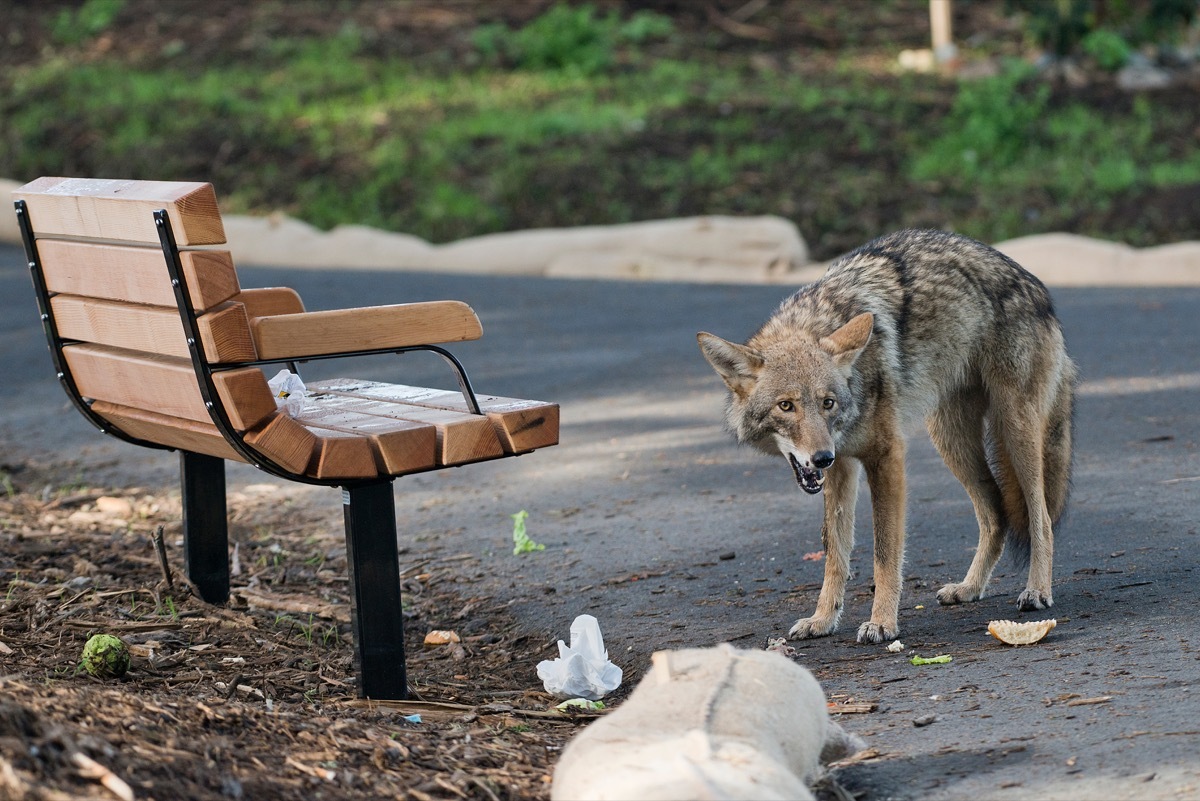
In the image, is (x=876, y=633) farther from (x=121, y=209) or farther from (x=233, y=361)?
(x=121, y=209)

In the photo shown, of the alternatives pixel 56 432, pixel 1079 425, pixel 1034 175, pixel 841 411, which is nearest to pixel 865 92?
pixel 1034 175

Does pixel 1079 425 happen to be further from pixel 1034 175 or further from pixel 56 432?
pixel 1034 175

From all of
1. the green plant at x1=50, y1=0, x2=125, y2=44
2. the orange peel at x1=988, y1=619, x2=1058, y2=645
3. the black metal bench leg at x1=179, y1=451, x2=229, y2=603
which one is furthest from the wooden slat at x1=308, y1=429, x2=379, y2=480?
the green plant at x1=50, y1=0, x2=125, y2=44

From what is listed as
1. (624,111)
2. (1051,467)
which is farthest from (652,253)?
(1051,467)

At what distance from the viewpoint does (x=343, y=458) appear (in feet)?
13.1

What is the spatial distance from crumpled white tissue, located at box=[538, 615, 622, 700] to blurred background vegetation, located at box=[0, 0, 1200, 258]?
11.5 metres

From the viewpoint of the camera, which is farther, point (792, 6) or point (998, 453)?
point (792, 6)

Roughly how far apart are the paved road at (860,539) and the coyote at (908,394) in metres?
0.27

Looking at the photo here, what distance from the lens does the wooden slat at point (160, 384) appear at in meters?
3.99

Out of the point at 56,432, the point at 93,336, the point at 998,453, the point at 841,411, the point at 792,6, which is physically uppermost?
the point at 792,6

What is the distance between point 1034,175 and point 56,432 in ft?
42.5

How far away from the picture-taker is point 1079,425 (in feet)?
26.6

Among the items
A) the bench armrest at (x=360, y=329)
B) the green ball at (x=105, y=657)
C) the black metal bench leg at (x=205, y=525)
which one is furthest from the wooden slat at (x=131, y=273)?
the green ball at (x=105, y=657)

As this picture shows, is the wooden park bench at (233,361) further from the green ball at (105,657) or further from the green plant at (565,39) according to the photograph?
the green plant at (565,39)
